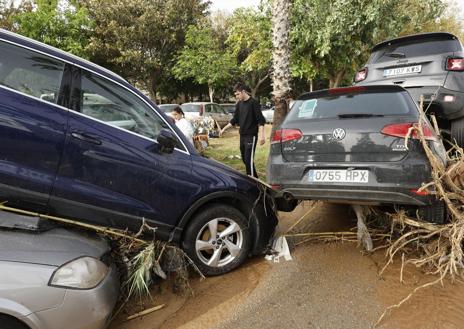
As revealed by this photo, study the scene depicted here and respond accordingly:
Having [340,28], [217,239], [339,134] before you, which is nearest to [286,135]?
[339,134]

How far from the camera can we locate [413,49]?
214 inches

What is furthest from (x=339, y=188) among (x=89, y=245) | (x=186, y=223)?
(x=89, y=245)

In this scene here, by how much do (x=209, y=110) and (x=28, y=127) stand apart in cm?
1654

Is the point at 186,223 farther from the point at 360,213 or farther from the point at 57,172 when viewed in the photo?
the point at 360,213

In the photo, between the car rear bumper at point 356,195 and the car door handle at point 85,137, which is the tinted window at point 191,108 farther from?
the car door handle at point 85,137

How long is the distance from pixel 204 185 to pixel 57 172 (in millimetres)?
1236

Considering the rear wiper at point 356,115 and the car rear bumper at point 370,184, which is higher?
the rear wiper at point 356,115

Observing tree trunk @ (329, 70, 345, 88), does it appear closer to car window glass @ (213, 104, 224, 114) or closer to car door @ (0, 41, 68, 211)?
car window glass @ (213, 104, 224, 114)

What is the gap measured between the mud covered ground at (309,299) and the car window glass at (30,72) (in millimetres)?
1858

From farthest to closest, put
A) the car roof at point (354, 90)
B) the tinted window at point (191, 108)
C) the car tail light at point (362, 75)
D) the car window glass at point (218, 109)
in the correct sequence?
the car window glass at point (218, 109), the tinted window at point (191, 108), the car tail light at point (362, 75), the car roof at point (354, 90)

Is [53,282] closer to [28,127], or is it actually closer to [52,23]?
[28,127]

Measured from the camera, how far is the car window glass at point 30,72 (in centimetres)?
269

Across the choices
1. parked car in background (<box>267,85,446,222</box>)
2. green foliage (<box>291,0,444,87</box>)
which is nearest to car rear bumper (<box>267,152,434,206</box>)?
parked car in background (<box>267,85,446,222</box>)

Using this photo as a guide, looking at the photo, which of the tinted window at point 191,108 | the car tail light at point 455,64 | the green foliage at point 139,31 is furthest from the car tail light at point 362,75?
the green foliage at point 139,31
